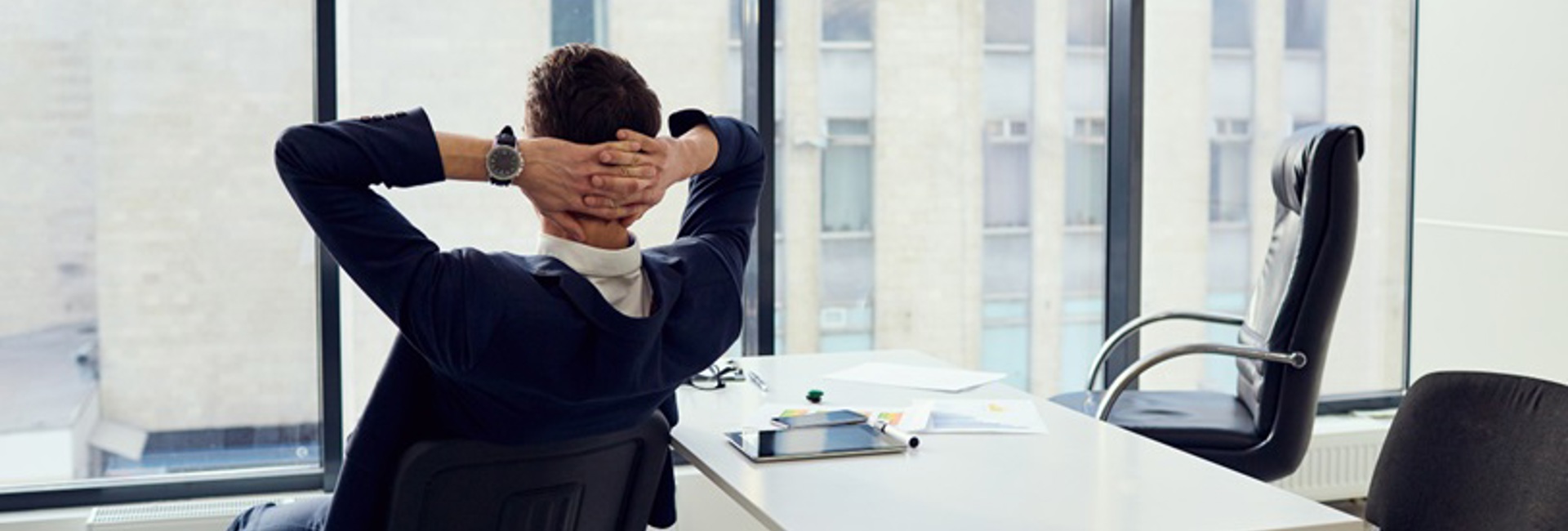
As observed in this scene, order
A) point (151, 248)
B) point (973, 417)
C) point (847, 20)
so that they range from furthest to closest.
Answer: point (847, 20) < point (151, 248) < point (973, 417)

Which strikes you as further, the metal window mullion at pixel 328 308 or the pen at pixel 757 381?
the metal window mullion at pixel 328 308

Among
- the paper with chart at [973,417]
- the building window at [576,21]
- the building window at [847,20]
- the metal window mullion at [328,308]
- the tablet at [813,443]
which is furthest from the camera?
the building window at [847,20]

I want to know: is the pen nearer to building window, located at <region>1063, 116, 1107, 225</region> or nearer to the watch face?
the watch face

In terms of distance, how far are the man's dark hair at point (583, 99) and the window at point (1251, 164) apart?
2.58 m

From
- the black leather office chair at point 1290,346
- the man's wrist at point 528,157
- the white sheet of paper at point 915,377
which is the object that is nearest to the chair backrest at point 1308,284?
the black leather office chair at point 1290,346

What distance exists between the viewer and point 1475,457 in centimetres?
215

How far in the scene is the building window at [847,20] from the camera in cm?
409

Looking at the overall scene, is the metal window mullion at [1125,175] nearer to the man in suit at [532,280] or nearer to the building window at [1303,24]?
the building window at [1303,24]

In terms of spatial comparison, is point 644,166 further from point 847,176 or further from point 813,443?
point 847,176

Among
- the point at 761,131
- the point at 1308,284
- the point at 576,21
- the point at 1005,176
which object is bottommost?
the point at 1308,284

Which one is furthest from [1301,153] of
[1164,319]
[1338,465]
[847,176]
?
[1338,465]

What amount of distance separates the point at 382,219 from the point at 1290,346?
→ 79.5 inches

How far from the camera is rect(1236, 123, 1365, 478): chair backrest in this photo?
3250 mm

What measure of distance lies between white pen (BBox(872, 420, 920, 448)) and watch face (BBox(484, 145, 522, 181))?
0.76 meters
